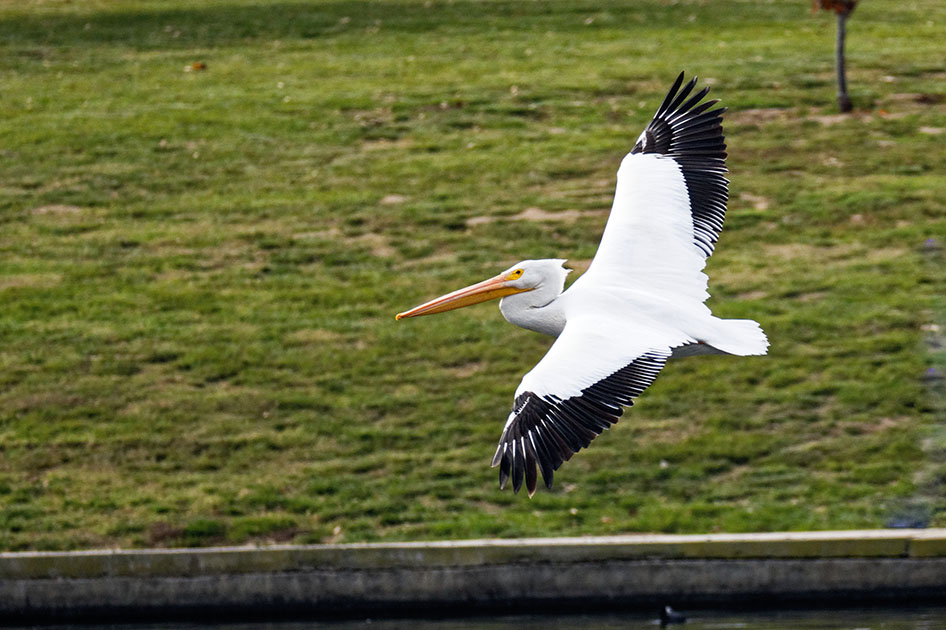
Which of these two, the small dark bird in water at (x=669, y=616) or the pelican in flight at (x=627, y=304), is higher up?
the pelican in flight at (x=627, y=304)

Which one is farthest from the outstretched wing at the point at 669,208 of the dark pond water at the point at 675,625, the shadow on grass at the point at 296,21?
the shadow on grass at the point at 296,21

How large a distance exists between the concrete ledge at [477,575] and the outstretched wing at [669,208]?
7.90 feet

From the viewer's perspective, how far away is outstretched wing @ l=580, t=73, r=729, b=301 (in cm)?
688

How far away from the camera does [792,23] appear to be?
62.5 feet

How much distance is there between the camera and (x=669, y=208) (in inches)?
282

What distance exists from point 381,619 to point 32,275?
5.88m

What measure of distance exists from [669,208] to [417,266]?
19.3 feet

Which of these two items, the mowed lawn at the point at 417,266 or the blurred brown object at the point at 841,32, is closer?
the mowed lawn at the point at 417,266

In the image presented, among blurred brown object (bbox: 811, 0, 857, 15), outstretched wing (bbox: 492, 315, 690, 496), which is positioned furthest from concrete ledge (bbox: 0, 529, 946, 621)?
blurred brown object (bbox: 811, 0, 857, 15)

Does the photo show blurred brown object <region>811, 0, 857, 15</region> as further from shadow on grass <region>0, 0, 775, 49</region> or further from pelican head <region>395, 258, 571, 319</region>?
pelican head <region>395, 258, 571, 319</region>

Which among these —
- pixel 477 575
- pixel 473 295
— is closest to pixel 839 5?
pixel 477 575

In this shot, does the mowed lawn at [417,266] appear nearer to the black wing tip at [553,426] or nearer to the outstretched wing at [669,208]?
the outstretched wing at [669,208]

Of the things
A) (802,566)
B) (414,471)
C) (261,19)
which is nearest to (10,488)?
(414,471)

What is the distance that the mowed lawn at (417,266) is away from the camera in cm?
989
